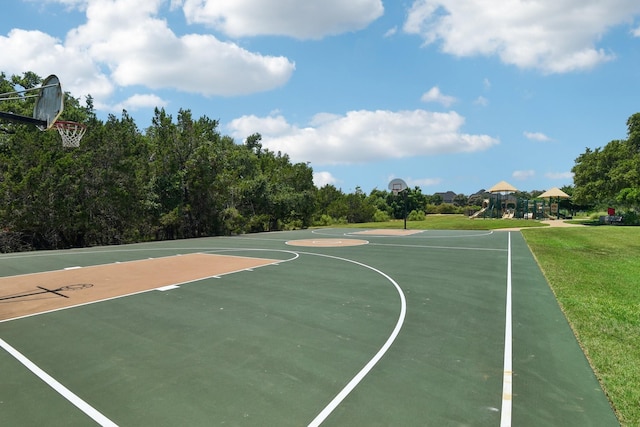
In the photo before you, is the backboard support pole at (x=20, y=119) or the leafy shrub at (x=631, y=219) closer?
the backboard support pole at (x=20, y=119)

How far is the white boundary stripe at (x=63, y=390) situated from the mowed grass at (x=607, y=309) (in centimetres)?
523

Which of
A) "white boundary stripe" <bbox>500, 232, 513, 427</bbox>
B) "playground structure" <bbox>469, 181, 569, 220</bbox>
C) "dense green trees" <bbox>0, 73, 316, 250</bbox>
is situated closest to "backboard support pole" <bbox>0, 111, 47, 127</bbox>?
"white boundary stripe" <bbox>500, 232, 513, 427</bbox>

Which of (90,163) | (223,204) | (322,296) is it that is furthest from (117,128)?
(322,296)

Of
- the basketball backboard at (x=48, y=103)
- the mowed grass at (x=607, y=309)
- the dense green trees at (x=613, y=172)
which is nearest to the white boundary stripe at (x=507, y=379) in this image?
the mowed grass at (x=607, y=309)

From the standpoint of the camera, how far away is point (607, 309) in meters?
7.95

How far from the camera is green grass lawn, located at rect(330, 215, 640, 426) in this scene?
4.69 meters

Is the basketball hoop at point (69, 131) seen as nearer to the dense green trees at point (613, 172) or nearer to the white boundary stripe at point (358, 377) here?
the white boundary stripe at point (358, 377)

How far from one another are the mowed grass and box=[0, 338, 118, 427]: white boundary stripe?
206 inches

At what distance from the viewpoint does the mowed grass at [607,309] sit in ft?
15.3

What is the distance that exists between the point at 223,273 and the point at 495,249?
12878 mm

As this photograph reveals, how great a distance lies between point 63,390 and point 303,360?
9.37 ft

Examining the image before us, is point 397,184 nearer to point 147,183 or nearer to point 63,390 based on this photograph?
point 147,183

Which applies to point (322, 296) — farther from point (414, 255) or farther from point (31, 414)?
point (414, 255)

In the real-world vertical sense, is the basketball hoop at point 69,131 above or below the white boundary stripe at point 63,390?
above
